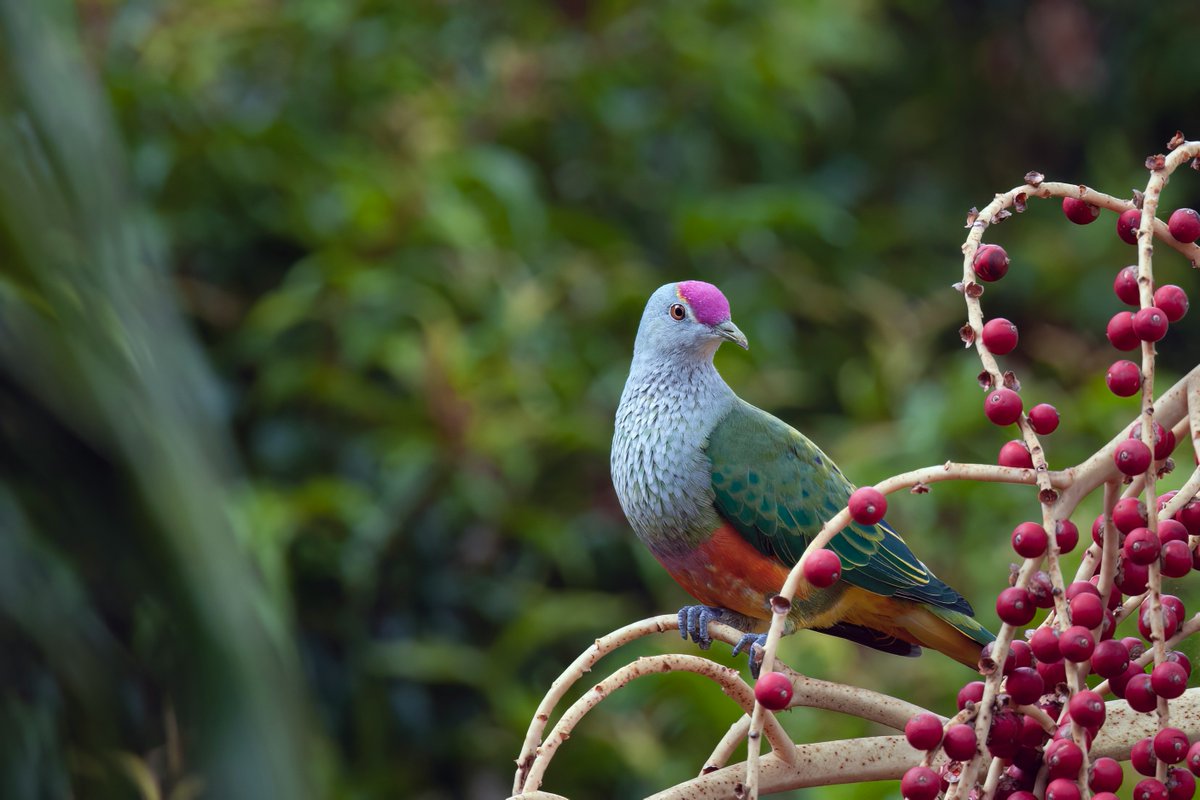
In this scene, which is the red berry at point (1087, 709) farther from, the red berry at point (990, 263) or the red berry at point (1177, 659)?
the red berry at point (990, 263)

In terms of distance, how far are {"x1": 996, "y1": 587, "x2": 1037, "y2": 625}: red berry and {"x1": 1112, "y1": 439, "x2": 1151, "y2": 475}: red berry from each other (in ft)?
0.23

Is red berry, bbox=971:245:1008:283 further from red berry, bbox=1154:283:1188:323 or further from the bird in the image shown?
the bird

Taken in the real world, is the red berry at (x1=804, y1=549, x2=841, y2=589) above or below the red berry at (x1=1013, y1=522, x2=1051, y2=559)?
above

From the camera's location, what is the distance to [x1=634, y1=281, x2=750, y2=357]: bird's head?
949 millimetres

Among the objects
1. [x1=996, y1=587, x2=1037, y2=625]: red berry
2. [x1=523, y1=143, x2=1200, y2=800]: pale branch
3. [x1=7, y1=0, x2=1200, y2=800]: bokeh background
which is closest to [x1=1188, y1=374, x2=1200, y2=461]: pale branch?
[x1=523, y1=143, x2=1200, y2=800]: pale branch

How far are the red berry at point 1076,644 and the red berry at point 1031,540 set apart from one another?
4 centimetres

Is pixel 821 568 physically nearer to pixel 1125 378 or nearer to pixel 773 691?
pixel 773 691

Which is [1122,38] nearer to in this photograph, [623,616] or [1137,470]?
[623,616]

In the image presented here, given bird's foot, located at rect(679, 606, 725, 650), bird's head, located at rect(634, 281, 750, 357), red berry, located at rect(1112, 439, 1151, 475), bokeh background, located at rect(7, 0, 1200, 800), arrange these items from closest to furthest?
red berry, located at rect(1112, 439, 1151, 475) → bird's foot, located at rect(679, 606, 725, 650) → bird's head, located at rect(634, 281, 750, 357) → bokeh background, located at rect(7, 0, 1200, 800)

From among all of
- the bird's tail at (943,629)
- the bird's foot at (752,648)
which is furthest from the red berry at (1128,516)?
the bird's tail at (943,629)

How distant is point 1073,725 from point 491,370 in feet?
5.73

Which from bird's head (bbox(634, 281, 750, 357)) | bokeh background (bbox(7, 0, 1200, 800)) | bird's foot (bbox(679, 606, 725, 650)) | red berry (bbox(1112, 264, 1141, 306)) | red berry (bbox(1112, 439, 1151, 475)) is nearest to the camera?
red berry (bbox(1112, 439, 1151, 475))

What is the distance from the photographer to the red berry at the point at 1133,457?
581mm

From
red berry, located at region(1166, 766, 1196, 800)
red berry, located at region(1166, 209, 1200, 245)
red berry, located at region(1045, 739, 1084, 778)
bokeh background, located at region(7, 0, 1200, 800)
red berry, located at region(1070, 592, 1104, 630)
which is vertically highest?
bokeh background, located at region(7, 0, 1200, 800)
